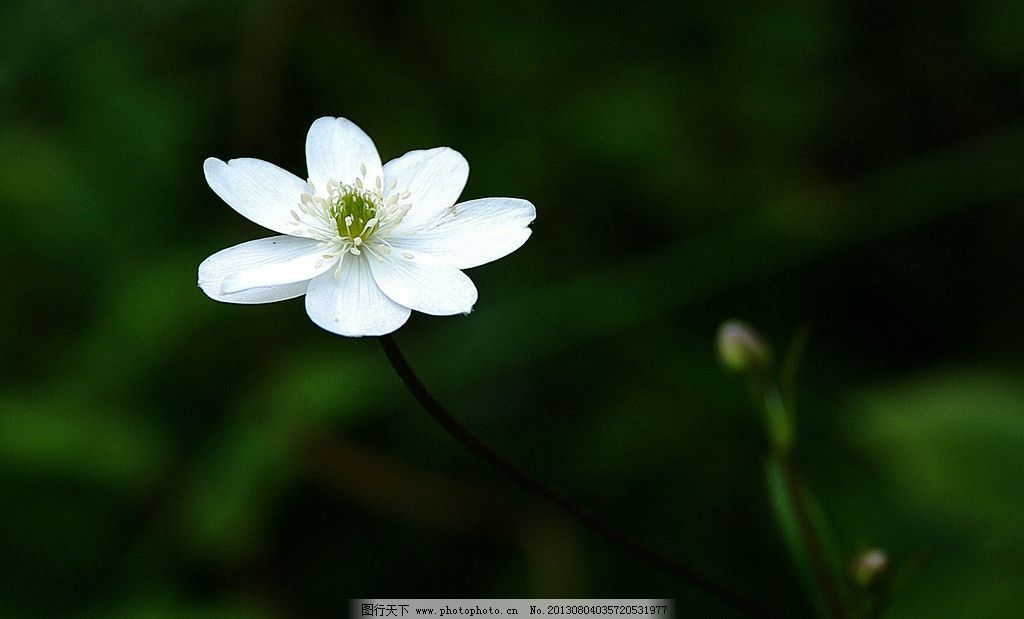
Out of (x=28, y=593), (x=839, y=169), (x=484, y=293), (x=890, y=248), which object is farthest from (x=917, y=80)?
(x=28, y=593)

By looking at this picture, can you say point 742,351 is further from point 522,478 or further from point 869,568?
point 522,478

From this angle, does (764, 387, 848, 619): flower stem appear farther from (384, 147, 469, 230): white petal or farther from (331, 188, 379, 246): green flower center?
(331, 188, 379, 246): green flower center

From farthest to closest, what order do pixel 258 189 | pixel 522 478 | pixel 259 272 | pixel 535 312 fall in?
pixel 535 312, pixel 258 189, pixel 259 272, pixel 522 478

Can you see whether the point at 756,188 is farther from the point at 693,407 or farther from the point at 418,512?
the point at 418,512

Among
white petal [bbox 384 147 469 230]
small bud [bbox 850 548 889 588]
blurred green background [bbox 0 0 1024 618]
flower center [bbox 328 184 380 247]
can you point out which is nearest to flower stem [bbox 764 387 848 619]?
small bud [bbox 850 548 889 588]

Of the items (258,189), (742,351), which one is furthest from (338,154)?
(742,351)

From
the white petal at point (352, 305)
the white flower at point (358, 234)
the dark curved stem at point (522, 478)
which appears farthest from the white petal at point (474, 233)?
the dark curved stem at point (522, 478)

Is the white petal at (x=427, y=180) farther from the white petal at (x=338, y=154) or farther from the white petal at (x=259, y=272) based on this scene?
the white petal at (x=259, y=272)
